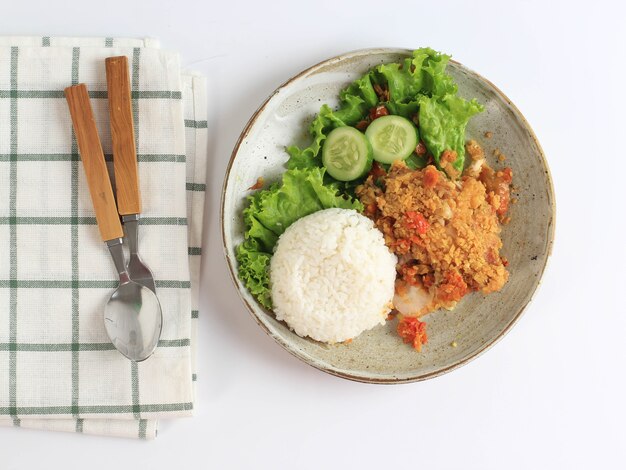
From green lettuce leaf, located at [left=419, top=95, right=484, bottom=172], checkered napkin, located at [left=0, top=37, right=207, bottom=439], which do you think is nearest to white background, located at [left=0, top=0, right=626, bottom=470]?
checkered napkin, located at [left=0, top=37, right=207, bottom=439]

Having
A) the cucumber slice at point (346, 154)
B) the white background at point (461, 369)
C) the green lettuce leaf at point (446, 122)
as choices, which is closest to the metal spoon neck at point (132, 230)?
the white background at point (461, 369)

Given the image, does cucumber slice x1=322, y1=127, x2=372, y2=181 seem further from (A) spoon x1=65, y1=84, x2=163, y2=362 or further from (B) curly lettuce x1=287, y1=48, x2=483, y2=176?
(A) spoon x1=65, y1=84, x2=163, y2=362

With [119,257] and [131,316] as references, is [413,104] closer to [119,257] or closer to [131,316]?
[119,257]

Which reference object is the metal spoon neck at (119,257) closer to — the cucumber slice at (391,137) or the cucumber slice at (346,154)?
the cucumber slice at (346,154)

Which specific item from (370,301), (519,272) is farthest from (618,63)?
(370,301)

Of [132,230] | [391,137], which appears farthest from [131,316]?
[391,137]

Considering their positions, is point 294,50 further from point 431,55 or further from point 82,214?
point 82,214
